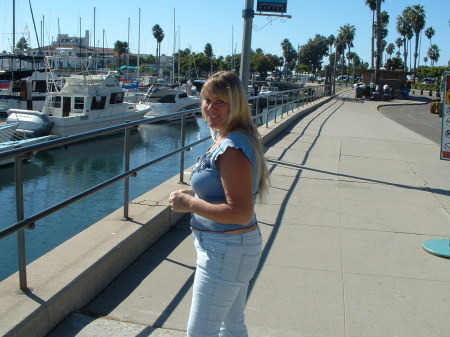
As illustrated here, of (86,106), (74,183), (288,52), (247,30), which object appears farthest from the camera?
(288,52)

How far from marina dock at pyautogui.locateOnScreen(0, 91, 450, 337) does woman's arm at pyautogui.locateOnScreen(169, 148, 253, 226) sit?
1.25m

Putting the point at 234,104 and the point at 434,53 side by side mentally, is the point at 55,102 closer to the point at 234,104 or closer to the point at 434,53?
the point at 234,104

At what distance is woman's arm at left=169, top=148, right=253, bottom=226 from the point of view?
7.23ft

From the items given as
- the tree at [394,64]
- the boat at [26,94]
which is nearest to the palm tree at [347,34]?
the tree at [394,64]

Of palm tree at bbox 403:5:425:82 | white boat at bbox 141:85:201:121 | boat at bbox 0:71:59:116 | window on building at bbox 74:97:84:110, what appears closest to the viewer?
window on building at bbox 74:97:84:110

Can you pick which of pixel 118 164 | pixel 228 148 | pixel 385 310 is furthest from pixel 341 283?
pixel 118 164

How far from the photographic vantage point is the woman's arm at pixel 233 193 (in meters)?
2.21

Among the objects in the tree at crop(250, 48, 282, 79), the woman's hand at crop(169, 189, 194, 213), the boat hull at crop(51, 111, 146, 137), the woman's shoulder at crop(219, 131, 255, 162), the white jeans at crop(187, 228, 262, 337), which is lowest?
the boat hull at crop(51, 111, 146, 137)

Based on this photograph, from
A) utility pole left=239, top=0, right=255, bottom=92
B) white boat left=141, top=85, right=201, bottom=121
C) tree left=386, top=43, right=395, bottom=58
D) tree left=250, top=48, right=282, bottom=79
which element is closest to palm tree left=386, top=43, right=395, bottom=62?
tree left=386, top=43, right=395, bottom=58

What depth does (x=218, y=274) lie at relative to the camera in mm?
2311

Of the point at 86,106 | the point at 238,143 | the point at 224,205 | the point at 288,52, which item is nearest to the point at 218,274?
the point at 224,205

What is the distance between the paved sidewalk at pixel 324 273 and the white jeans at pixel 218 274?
2.94ft

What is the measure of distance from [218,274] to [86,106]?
32632 millimetres

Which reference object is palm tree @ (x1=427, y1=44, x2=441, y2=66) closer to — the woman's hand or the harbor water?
the harbor water
